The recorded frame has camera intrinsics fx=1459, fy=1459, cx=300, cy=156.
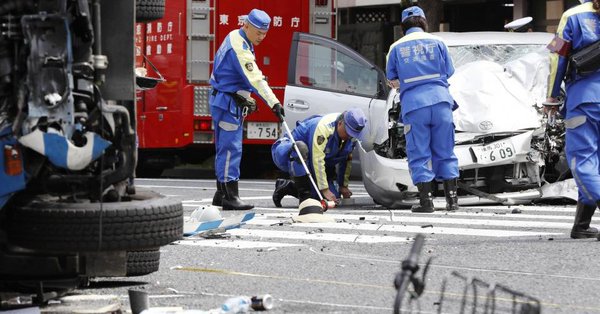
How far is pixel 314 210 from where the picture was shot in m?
12.2

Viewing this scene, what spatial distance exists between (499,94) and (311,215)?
3.31m

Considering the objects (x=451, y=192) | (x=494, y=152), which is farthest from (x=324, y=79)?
(x=451, y=192)

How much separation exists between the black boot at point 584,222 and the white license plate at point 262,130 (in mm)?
9438

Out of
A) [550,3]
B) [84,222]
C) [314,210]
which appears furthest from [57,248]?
[550,3]

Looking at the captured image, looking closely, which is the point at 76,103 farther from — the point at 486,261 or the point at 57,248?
the point at 486,261

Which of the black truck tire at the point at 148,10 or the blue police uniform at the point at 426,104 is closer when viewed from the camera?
the black truck tire at the point at 148,10

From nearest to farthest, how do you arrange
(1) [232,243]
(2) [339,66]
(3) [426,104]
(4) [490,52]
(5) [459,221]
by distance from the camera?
1. (1) [232,243]
2. (5) [459,221]
3. (3) [426,104]
4. (4) [490,52]
5. (2) [339,66]

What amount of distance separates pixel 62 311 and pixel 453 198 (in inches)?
278

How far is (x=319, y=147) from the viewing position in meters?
13.6

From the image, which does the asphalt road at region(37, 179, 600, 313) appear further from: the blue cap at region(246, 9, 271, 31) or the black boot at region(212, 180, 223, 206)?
the blue cap at region(246, 9, 271, 31)

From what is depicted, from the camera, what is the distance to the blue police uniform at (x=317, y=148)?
13.6 metres

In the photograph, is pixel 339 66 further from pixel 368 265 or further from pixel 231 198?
pixel 368 265

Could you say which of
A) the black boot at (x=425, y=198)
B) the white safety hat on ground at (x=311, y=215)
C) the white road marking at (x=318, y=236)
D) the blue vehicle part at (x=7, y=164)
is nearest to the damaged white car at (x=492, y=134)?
the black boot at (x=425, y=198)

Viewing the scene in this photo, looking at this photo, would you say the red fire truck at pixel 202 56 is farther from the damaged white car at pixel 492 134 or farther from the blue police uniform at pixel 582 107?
the blue police uniform at pixel 582 107
